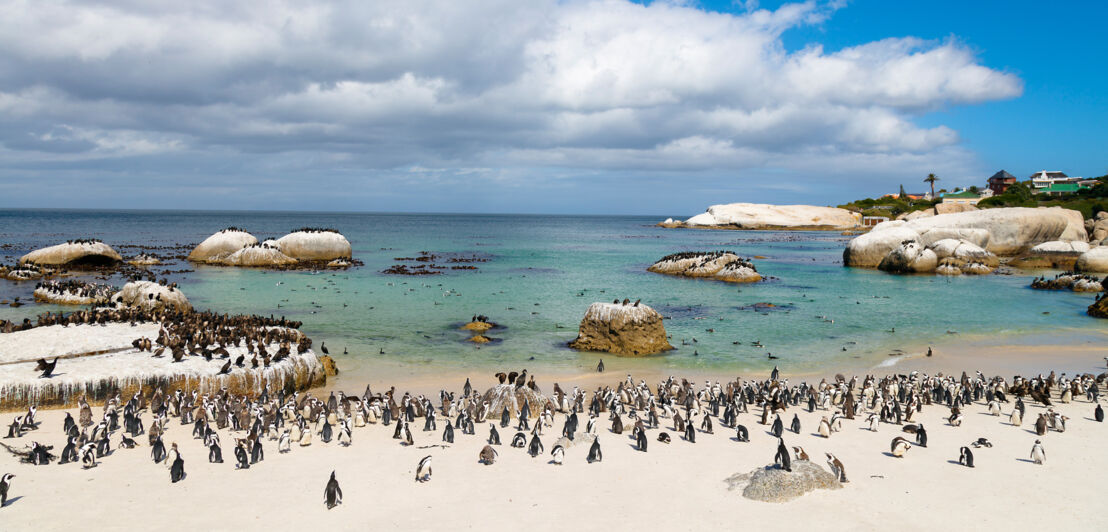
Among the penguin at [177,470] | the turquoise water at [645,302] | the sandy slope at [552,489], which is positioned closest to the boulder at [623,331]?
the turquoise water at [645,302]

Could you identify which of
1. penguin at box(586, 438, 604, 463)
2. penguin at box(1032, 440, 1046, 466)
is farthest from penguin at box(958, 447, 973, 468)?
penguin at box(586, 438, 604, 463)

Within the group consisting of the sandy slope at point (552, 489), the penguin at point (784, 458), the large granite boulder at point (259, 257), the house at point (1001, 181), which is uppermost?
the house at point (1001, 181)

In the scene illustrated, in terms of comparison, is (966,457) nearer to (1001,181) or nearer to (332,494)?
(332,494)

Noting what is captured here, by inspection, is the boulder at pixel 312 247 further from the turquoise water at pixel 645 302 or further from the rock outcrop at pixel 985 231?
the rock outcrop at pixel 985 231

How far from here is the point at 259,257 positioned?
53156mm

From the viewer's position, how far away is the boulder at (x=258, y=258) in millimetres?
52875

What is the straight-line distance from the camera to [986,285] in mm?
46312

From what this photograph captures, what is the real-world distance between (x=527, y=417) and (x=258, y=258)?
45130 millimetres

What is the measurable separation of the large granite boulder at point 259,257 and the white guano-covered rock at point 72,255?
861cm

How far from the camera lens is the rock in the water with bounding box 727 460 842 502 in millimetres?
10555

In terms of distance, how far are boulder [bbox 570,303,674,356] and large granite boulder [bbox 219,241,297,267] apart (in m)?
37.0

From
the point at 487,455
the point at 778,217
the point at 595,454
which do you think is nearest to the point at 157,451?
the point at 487,455

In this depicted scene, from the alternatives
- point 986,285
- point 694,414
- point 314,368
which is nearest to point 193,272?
point 314,368

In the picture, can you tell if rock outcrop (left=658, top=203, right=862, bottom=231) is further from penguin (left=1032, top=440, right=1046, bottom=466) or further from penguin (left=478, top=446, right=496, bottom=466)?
penguin (left=478, top=446, right=496, bottom=466)
